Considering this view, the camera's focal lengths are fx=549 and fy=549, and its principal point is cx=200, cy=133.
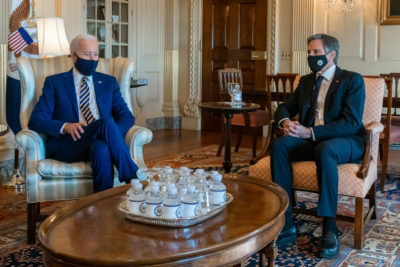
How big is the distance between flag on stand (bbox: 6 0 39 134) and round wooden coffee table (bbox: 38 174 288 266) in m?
2.53

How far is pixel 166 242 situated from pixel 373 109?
197 centimetres

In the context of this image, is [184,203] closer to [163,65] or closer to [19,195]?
[19,195]

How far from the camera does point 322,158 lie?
114 inches

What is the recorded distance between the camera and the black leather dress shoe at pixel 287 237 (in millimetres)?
2967

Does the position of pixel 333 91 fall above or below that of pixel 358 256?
above

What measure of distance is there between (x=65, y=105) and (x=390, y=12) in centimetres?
429

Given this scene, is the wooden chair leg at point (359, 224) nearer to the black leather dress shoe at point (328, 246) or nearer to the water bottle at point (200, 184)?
the black leather dress shoe at point (328, 246)

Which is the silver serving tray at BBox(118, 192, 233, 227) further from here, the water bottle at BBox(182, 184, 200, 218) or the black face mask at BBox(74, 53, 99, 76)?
the black face mask at BBox(74, 53, 99, 76)

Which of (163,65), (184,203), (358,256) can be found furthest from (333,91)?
(163,65)

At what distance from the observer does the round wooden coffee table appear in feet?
5.51

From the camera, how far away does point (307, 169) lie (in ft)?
9.91

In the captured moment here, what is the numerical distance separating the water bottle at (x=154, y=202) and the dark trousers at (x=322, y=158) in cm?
113

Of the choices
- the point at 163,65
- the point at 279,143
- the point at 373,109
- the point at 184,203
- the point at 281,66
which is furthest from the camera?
the point at 163,65

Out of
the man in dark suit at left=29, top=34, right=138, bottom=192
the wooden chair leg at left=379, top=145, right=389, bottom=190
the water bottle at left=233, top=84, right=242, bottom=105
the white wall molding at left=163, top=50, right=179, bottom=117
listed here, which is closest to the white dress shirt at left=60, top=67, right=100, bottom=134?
the man in dark suit at left=29, top=34, right=138, bottom=192
